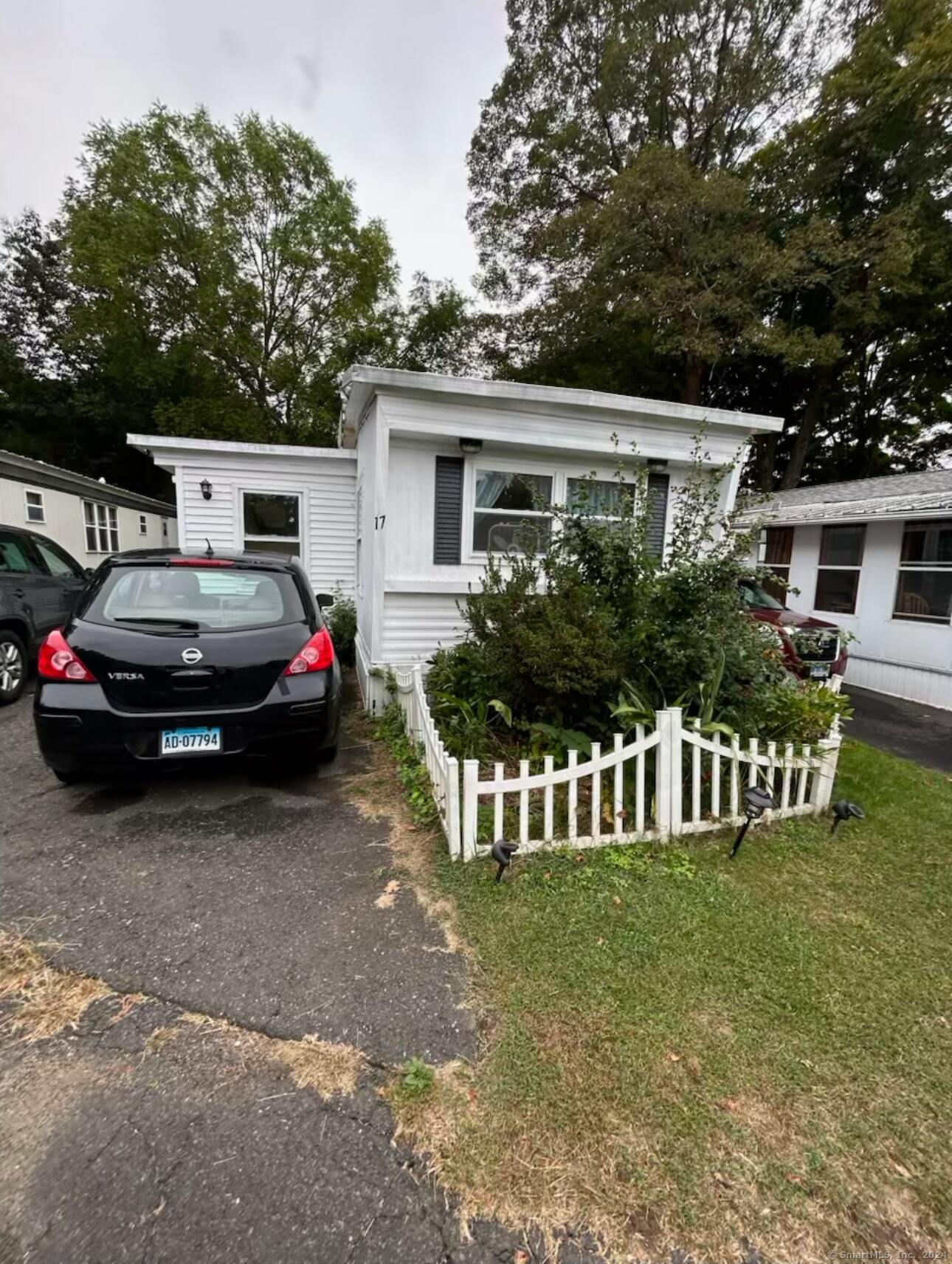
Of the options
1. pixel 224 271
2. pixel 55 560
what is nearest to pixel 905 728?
pixel 55 560

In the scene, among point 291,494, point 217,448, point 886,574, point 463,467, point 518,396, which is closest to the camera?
point 518,396

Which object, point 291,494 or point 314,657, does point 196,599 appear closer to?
point 314,657

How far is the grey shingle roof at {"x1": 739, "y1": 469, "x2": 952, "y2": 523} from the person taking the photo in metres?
7.52

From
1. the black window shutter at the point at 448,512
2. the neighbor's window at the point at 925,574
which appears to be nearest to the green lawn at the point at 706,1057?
the black window shutter at the point at 448,512

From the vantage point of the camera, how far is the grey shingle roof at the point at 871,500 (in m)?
7.52

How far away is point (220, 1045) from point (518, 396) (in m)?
5.46

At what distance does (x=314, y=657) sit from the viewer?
3.53m

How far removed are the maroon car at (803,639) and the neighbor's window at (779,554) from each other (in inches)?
74.7

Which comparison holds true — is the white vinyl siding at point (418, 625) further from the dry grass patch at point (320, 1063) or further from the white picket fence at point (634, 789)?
the dry grass patch at point (320, 1063)

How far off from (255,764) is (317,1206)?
3.15m

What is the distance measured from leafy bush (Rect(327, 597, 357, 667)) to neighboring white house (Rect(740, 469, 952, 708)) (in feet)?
18.4

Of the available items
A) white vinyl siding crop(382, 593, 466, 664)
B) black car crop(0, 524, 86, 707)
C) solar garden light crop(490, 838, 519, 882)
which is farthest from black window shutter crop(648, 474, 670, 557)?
Result: black car crop(0, 524, 86, 707)

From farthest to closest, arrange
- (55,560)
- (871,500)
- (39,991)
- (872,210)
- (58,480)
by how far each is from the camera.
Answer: (872,210) < (58,480) < (871,500) < (55,560) < (39,991)

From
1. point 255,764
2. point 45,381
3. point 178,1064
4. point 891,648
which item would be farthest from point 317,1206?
point 45,381
